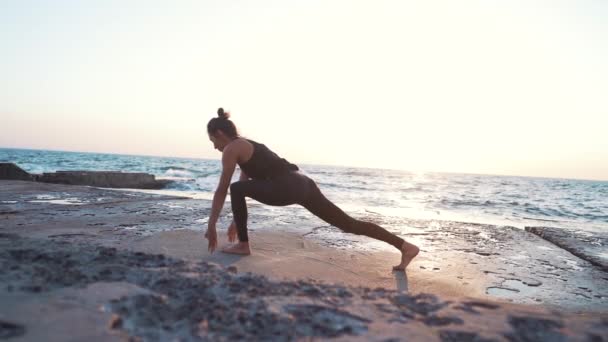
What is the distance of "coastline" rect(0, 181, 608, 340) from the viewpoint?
1663 millimetres

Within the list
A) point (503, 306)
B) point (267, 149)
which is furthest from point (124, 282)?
point (503, 306)

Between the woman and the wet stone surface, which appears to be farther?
the woman

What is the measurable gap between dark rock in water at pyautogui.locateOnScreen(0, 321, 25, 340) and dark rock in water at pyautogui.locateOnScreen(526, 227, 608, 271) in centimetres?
488

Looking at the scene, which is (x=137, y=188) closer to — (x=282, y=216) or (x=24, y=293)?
(x=282, y=216)

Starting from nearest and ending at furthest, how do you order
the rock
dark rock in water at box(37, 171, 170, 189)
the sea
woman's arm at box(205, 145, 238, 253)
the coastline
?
1. the rock
2. the coastline
3. woman's arm at box(205, 145, 238, 253)
4. the sea
5. dark rock in water at box(37, 171, 170, 189)

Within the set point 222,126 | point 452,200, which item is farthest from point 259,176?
point 452,200

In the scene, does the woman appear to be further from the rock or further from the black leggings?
the rock

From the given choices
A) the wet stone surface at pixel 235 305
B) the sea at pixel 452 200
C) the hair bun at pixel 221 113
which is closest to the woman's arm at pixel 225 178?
the hair bun at pixel 221 113

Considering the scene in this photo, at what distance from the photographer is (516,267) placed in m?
3.87

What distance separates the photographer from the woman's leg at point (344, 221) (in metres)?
3.43

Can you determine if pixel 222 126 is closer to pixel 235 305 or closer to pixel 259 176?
pixel 259 176

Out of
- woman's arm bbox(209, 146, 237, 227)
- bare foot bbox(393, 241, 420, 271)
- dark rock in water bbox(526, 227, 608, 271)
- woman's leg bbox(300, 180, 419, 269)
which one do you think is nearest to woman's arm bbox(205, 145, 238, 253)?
woman's arm bbox(209, 146, 237, 227)

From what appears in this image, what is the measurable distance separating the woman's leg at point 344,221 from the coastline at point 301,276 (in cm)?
19

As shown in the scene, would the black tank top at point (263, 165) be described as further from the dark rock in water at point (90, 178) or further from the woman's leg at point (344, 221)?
the dark rock in water at point (90, 178)
